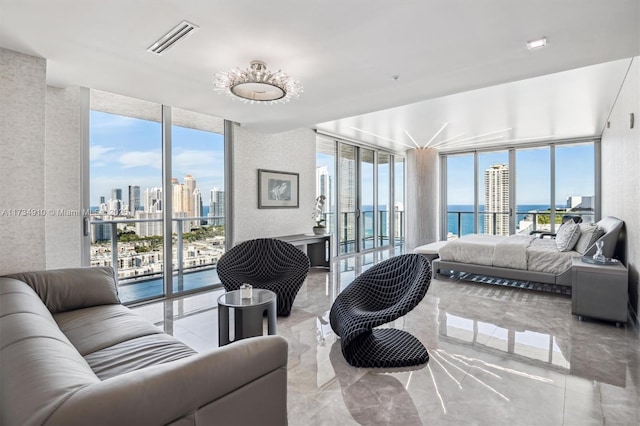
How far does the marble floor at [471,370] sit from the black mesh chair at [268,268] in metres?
0.32

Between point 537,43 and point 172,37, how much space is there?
276cm

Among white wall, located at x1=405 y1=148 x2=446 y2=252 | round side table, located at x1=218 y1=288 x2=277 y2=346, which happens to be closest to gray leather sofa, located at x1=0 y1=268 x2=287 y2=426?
round side table, located at x1=218 y1=288 x2=277 y2=346

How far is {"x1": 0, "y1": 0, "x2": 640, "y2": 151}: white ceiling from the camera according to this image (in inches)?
82.2

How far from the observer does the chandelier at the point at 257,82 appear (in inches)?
110

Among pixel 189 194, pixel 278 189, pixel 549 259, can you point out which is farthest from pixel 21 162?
pixel 549 259

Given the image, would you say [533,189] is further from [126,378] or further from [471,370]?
[126,378]

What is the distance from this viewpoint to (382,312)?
2.42 m

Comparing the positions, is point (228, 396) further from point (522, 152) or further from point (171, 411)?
point (522, 152)

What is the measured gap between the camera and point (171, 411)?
99 cm

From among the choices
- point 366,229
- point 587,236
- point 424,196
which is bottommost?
point 366,229

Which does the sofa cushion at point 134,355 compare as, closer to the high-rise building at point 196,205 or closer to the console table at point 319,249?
the high-rise building at point 196,205

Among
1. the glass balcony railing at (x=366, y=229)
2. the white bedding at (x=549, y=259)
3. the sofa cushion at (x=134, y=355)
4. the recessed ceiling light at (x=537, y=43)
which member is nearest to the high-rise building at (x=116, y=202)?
the sofa cushion at (x=134, y=355)

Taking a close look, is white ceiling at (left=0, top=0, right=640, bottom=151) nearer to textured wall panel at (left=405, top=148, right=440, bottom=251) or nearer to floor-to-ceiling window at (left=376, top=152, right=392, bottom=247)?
textured wall panel at (left=405, top=148, right=440, bottom=251)

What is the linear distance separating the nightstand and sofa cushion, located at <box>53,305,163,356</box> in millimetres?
3957
